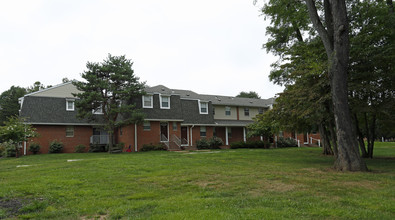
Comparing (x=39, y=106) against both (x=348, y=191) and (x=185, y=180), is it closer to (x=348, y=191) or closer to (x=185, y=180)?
(x=185, y=180)

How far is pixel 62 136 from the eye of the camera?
986 inches

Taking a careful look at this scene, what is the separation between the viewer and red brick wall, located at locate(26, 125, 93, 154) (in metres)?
24.1

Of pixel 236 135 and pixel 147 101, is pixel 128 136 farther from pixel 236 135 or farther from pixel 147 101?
pixel 236 135

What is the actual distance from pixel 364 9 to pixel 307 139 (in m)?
23.4

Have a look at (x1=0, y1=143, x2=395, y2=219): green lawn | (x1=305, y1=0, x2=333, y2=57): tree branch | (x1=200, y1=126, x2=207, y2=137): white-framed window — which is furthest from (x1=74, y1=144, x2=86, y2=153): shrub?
(x1=305, y1=0, x2=333, y2=57): tree branch

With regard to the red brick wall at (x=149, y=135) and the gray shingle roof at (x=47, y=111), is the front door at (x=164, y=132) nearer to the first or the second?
the red brick wall at (x=149, y=135)

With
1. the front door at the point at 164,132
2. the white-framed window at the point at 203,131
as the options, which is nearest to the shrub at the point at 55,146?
the front door at the point at 164,132

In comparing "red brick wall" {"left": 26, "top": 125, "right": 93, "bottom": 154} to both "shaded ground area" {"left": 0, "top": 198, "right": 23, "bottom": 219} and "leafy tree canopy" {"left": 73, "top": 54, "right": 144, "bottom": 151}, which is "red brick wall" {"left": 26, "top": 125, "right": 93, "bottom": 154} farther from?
"shaded ground area" {"left": 0, "top": 198, "right": 23, "bottom": 219}

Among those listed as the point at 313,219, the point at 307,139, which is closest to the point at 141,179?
the point at 313,219

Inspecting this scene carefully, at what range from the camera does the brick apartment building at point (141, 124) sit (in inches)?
965

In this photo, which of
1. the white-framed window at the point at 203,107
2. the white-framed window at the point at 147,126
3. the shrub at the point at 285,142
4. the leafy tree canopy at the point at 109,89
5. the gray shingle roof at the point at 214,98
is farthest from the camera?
the shrub at the point at 285,142

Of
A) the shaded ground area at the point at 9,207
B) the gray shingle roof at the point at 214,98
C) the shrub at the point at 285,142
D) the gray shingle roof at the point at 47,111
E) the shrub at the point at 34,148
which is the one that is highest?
the gray shingle roof at the point at 214,98

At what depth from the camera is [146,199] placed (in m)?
6.04

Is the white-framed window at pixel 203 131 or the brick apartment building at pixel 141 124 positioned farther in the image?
the white-framed window at pixel 203 131
